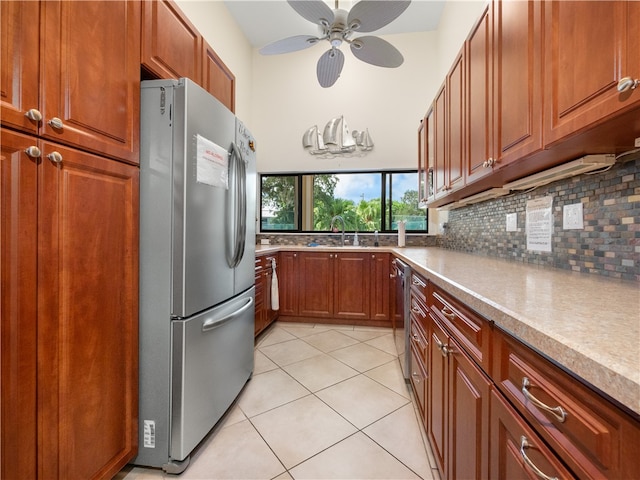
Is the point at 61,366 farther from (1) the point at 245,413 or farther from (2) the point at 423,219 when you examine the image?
(2) the point at 423,219

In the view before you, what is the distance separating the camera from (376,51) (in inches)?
87.4

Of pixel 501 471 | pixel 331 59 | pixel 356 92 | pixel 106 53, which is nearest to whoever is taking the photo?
pixel 501 471

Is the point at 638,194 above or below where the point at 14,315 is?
above

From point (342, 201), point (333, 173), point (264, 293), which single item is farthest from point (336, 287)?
point (333, 173)

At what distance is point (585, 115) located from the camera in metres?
0.79

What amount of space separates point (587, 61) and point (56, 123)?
1619 mm

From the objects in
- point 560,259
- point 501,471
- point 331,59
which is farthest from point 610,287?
point 331,59

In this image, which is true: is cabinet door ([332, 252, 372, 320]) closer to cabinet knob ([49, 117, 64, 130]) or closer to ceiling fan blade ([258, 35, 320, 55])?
ceiling fan blade ([258, 35, 320, 55])

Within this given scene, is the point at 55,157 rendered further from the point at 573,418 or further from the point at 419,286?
the point at 419,286

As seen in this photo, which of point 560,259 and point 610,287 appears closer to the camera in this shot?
point 610,287

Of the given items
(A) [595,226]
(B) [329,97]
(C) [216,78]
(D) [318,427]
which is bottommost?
(D) [318,427]

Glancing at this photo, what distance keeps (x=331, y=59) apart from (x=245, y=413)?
272 centimetres

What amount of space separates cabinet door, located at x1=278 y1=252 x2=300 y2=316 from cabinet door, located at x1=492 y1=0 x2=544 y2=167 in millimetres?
2395

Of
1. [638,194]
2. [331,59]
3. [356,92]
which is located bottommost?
[638,194]
